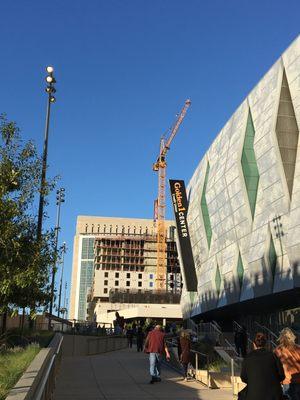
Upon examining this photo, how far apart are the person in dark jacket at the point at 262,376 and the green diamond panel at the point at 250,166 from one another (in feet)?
93.1

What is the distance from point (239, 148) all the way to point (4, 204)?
87.7 ft

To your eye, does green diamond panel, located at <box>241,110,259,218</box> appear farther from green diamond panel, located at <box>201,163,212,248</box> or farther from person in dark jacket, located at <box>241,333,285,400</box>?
person in dark jacket, located at <box>241,333,285,400</box>

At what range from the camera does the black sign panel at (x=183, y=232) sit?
2046 inches

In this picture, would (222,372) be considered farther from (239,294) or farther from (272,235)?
(239,294)

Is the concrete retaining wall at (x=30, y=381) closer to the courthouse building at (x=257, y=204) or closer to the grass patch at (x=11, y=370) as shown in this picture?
the grass patch at (x=11, y=370)

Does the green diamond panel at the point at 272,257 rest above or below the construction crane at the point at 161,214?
below

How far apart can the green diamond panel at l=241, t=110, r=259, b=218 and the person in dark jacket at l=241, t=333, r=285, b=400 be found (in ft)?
93.1

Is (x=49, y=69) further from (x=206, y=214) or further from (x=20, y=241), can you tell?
(x=206, y=214)

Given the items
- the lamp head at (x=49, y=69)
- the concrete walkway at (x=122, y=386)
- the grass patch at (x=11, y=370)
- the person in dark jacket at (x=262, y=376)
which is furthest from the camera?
the lamp head at (x=49, y=69)

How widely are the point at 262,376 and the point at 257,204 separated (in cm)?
2840

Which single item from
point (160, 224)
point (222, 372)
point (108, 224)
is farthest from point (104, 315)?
point (222, 372)

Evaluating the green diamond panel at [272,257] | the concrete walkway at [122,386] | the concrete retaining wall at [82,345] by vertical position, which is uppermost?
the green diamond panel at [272,257]

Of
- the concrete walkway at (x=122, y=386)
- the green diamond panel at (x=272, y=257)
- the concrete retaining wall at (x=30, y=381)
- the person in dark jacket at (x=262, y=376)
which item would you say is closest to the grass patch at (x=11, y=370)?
the concrete retaining wall at (x=30, y=381)

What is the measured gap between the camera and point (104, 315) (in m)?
116
